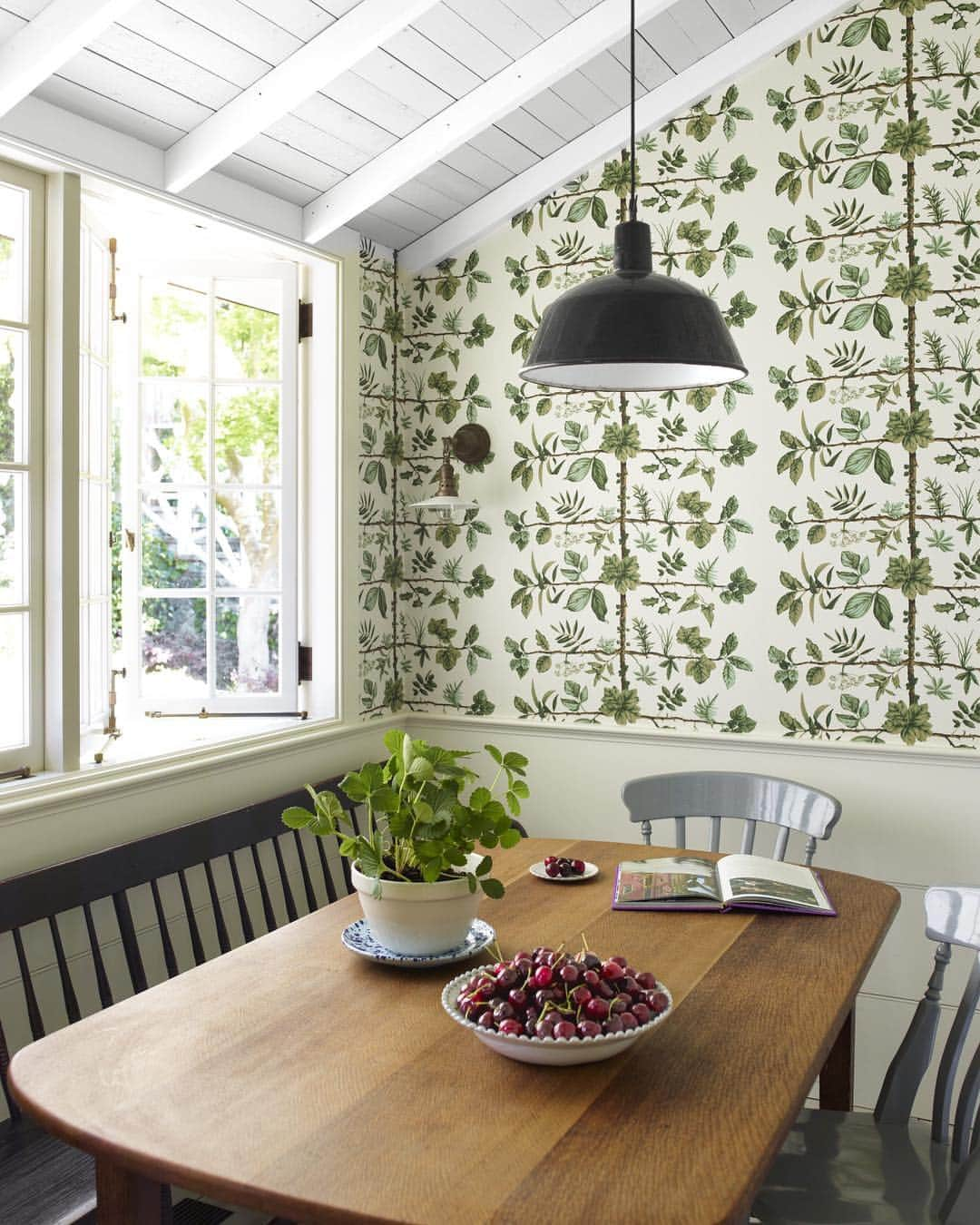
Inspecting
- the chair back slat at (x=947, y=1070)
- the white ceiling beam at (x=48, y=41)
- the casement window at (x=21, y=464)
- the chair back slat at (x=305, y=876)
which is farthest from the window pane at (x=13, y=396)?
the chair back slat at (x=947, y=1070)

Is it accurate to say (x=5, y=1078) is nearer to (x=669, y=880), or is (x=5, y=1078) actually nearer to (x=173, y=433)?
(x=669, y=880)

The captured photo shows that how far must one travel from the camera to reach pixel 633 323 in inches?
69.2

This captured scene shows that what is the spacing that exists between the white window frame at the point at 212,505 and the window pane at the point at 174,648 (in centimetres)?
2

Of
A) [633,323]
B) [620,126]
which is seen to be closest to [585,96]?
[620,126]

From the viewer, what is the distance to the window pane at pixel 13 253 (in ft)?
8.31

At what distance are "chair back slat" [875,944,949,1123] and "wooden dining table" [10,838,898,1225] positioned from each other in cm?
13

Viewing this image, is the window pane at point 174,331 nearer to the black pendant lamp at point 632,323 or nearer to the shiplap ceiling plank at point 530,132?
the shiplap ceiling plank at point 530,132

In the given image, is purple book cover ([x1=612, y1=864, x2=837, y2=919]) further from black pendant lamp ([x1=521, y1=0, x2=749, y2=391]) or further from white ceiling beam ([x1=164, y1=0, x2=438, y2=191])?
white ceiling beam ([x1=164, y1=0, x2=438, y2=191])

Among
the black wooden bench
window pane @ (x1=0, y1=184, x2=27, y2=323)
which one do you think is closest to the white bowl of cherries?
the black wooden bench

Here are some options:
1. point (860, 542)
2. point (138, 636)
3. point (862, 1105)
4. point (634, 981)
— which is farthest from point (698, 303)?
point (862, 1105)

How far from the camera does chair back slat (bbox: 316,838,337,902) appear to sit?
3.21 m

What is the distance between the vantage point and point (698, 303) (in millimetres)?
1812

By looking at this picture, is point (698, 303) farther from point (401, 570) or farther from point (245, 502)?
point (401, 570)

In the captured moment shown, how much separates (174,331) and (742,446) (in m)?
1.71
